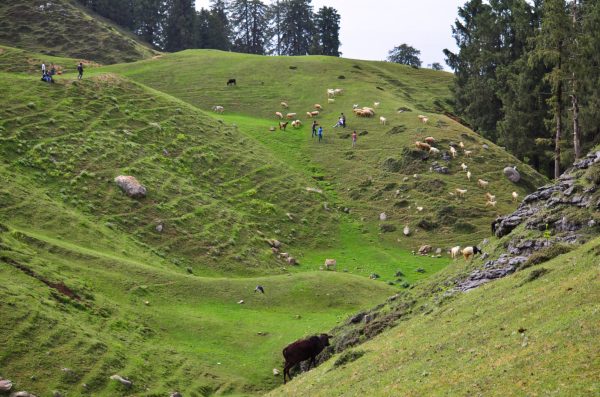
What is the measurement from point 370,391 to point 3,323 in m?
16.9

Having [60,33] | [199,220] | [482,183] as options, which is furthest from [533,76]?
[60,33]

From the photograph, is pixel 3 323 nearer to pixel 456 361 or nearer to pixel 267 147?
pixel 456 361

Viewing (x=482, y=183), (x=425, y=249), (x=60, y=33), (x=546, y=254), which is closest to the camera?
(x=546, y=254)

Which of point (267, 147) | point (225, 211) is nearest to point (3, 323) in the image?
point (225, 211)

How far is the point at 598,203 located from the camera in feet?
85.8

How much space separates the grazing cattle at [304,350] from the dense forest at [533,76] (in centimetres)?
3100

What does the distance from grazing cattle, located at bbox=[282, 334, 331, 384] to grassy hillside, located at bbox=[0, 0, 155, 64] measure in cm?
9138

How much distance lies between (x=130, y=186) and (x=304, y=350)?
27.8m

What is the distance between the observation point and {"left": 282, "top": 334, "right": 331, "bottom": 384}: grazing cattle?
1156 inches

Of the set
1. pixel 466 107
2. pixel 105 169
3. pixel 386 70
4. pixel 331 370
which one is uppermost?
pixel 386 70

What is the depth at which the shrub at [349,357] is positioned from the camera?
23.7m

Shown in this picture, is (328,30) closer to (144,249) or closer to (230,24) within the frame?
(230,24)

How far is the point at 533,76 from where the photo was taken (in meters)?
73.5

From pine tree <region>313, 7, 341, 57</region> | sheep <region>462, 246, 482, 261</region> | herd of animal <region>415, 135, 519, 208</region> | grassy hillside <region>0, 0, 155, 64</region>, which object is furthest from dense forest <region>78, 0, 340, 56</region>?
sheep <region>462, 246, 482, 261</region>
